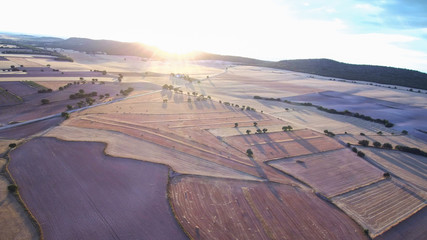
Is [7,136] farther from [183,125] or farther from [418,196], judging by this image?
[418,196]

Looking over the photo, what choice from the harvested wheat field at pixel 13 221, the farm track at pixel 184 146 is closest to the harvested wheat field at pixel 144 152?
the farm track at pixel 184 146

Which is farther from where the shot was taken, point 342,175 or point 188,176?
point 342,175

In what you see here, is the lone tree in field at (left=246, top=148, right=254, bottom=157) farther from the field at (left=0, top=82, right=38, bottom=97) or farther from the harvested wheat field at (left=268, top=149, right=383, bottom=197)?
the field at (left=0, top=82, right=38, bottom=97)

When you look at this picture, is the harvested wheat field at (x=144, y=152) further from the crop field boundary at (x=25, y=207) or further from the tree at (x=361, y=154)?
the tree at (x=361, y=154)

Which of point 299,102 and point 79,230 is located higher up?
point 299,102

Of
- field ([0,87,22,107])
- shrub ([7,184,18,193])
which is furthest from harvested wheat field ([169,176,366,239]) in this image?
field ([0,87,22,107])

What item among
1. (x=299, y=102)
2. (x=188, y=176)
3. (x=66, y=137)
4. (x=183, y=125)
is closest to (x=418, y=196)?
(x=188, y=176)

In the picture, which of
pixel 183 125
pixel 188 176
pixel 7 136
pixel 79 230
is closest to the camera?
pixel 79 230

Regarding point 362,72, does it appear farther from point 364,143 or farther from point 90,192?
point 90,192

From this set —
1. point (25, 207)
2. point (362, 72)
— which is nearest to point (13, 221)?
point (25, 207)
